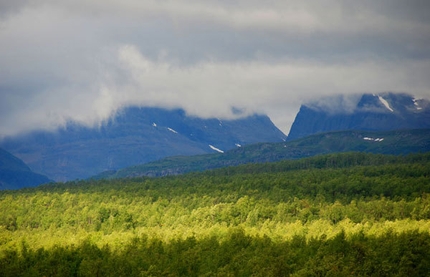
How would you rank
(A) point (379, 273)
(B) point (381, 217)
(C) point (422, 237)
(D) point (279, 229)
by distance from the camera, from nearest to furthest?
(A) point (379, 273), (C) point (422, 237), (D) point (279, 229), (B) point (381, 217)

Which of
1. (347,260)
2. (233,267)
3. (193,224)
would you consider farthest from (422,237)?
(193,224)

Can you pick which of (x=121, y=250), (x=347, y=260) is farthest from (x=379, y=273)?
(x=121, y=250)

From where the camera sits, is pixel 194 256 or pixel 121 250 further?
pixel 121 250

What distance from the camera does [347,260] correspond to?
125 metres

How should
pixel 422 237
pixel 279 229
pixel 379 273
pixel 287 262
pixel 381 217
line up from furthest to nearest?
pixel 381 217, pixel 279 229, pixel 422 237, pixel 287 262, pixel 379 273

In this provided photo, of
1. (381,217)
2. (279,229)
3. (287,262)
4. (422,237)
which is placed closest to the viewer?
(287,262)

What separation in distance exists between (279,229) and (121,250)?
45.7 m

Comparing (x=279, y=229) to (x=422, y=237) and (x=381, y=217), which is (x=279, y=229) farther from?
(x=422, y=237)

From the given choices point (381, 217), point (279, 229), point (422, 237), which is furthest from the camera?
point (381, 217)

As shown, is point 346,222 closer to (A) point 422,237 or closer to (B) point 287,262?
(A) point 422,237

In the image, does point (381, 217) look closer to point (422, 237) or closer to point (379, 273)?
point (422, 237)

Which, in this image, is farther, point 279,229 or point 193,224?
point 193,224

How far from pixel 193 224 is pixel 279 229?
3013 centimetres

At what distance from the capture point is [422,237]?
452 feet
